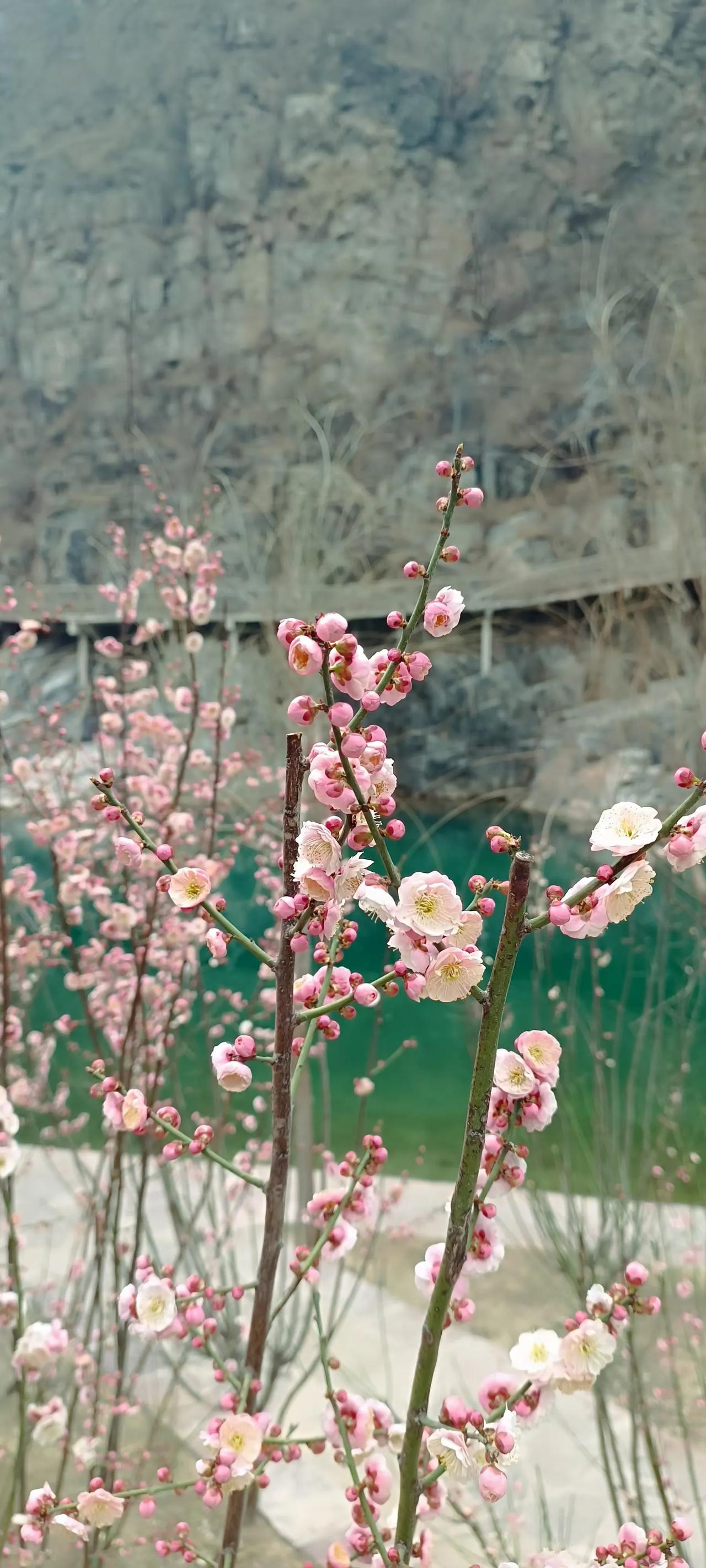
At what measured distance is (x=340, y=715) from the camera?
0.37m

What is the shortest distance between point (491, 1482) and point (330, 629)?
0.35m

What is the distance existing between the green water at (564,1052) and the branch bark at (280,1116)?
91 cm

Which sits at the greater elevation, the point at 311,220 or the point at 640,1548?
the point at 311,220

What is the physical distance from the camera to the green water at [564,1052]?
1592 millimetres

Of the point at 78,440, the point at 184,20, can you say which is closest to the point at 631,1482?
the point at 78,440

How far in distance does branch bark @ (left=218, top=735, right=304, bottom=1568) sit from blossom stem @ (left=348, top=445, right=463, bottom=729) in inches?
1.2

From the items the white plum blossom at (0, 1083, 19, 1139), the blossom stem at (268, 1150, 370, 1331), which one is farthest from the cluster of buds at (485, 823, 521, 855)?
the white plum blossom at (0, 1083, 19, 1139)

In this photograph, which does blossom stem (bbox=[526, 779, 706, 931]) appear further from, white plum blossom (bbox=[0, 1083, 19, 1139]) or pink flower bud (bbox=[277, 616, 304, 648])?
white plum blossom (bbox=[0, 1083, 19, 1139])

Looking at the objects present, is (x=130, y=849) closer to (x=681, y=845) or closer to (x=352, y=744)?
(x=352, y=744)

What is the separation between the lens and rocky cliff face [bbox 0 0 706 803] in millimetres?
11086

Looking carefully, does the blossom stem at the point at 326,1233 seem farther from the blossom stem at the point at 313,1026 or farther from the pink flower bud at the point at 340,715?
the pink flower bud at the point at 340,715

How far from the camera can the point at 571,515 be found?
30.4ft

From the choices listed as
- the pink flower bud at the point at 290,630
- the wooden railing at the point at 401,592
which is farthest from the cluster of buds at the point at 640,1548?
the wooden railing at the point at 401,592

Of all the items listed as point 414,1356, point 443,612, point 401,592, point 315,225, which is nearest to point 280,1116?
point 443,612
